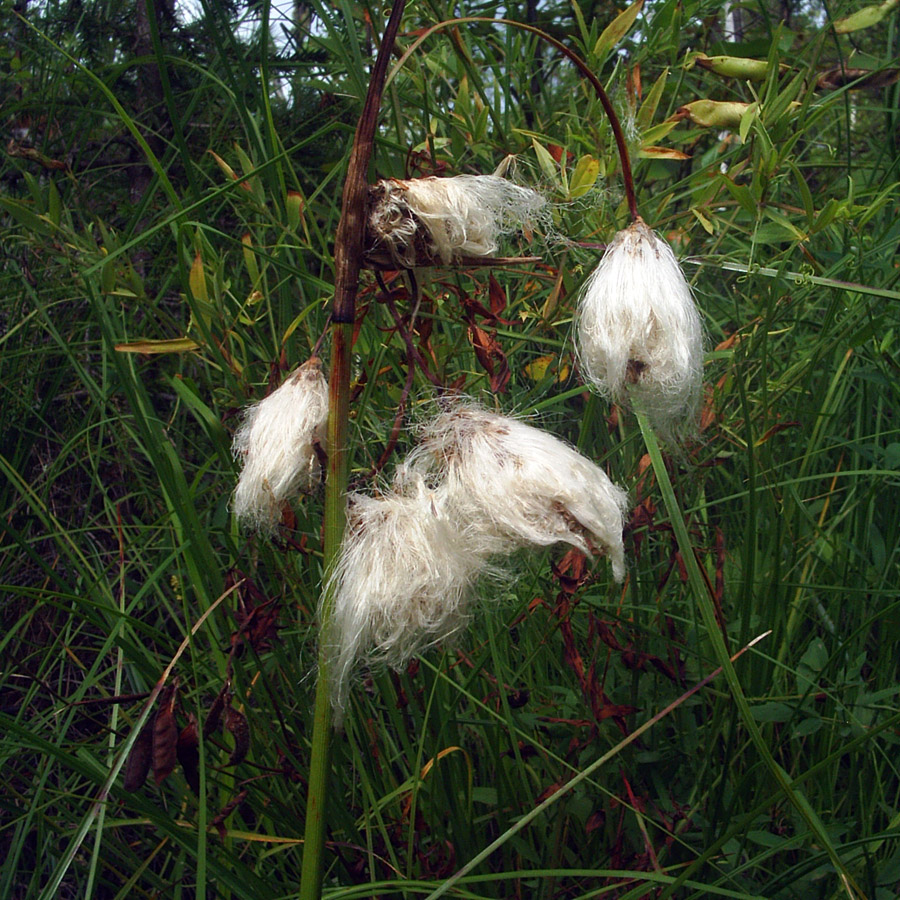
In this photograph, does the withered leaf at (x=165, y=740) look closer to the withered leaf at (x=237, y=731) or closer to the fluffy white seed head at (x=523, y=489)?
the withered leaf at (x=237, y=731)

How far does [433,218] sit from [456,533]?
25 cm

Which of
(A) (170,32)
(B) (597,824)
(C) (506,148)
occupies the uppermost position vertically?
(A) (170,32)

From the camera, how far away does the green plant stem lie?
0.63m

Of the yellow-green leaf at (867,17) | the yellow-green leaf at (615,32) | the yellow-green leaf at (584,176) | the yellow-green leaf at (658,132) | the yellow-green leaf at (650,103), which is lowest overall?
the yellow-green leaf at (584,176)

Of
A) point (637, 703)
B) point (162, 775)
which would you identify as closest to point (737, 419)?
point (637, 703)

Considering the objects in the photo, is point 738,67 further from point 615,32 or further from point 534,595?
point 534,595

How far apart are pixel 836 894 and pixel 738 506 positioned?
678 millimetres

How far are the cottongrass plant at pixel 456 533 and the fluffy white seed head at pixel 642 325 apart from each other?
0.11 meters

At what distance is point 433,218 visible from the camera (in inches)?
25.8

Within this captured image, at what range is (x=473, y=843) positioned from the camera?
105 centimetres

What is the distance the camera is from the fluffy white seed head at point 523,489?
2.07 feet

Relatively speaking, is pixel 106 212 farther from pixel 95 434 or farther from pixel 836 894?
pixel 836 894

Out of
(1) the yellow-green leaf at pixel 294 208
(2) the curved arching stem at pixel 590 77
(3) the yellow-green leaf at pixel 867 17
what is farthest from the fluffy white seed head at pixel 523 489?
(3) the yellow-green leaf at pixel 867 17

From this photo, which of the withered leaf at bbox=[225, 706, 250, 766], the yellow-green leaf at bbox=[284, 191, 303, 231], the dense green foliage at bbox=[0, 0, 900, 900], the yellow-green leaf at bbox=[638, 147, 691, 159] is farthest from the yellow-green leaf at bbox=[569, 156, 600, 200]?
the withered leaf at bbox=[225, 706, 250, 766]
